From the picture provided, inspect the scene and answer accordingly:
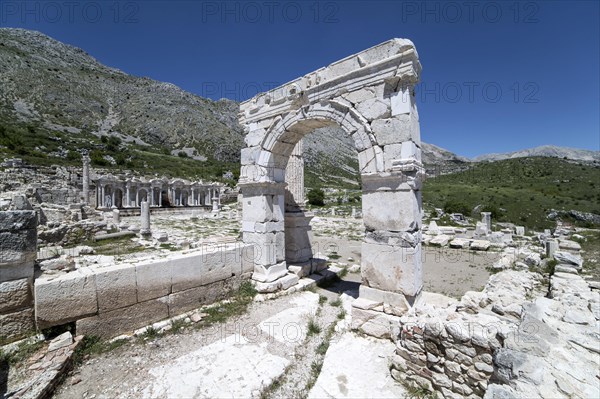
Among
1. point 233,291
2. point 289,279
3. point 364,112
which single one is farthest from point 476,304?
point 233,291

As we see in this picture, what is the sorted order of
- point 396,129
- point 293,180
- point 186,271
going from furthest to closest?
point 293,180 < point 186,271 < point 396,129

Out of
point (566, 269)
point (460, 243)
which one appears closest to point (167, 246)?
point (460, 243)

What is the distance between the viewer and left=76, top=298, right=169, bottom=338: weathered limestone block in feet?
13.4

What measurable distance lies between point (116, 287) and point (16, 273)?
4.03 ft

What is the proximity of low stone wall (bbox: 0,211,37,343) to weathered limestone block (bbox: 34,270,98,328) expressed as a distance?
140 millimetres

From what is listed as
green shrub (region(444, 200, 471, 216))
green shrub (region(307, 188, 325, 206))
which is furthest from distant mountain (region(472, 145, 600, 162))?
green shrub (region(307, 188, 325, 206))

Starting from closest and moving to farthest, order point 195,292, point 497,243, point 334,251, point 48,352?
point 48,352
point 195,292
point 334,251
point 497,243

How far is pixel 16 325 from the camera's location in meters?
3.60

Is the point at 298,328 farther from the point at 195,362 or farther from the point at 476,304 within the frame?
the point at 476,304

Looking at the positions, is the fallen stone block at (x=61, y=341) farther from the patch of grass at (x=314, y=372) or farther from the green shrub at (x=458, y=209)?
the green shrub at (x=458, y=209)

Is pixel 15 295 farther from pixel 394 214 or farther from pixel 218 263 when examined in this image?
pixel 394 214

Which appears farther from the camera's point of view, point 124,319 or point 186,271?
point 186,271

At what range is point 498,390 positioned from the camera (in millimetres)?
2273

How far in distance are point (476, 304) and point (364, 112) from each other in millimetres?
4626
